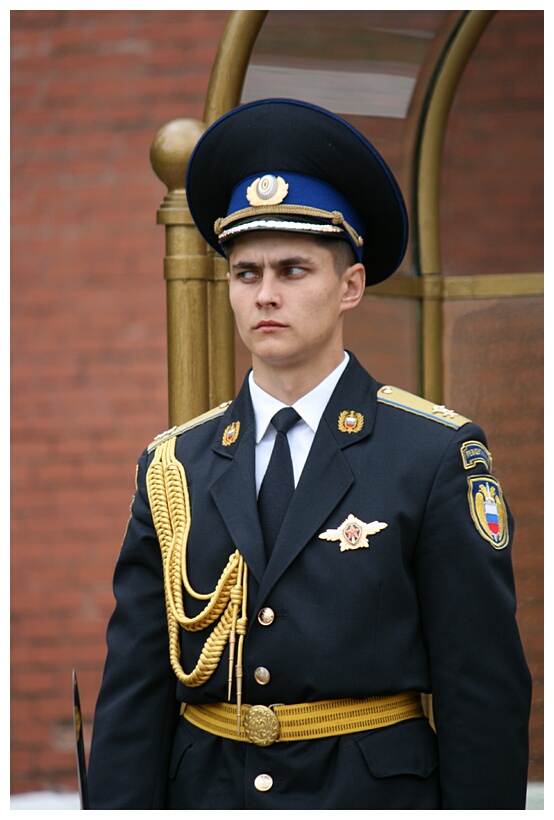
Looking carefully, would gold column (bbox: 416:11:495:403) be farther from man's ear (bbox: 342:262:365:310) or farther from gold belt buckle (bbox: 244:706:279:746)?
gold belt buckle (bbox: 244:706:279:746)

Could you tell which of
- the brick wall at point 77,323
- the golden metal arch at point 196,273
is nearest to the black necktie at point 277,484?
the golden metal arch at point 196,273

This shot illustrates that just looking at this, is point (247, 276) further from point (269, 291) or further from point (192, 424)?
point (192, 424)

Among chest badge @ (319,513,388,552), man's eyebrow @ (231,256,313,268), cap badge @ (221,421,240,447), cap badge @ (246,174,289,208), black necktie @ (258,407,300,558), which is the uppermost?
cap badge @ (246,174,289,208)

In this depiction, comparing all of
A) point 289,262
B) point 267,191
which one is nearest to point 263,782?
point 289,262

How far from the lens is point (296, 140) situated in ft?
7.92

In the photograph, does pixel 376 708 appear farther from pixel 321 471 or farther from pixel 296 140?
pixel 296 140

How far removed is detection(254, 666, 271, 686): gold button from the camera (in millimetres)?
2246

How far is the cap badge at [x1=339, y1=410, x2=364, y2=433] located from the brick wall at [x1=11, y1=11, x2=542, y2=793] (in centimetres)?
216

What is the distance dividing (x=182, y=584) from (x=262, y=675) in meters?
0.24

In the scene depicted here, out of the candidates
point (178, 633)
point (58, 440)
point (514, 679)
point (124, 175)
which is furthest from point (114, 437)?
point (514, 679)

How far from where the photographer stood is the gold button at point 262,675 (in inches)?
88.4

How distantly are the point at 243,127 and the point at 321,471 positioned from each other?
66 cm

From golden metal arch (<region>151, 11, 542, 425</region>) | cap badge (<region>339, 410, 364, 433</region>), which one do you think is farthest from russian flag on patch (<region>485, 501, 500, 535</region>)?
golden metal arch (<region>151, 11, 542, 425</region>)

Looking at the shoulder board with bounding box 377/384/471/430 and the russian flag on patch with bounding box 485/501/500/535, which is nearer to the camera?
the russian flag on patch with bounding box 485/501/500/535
